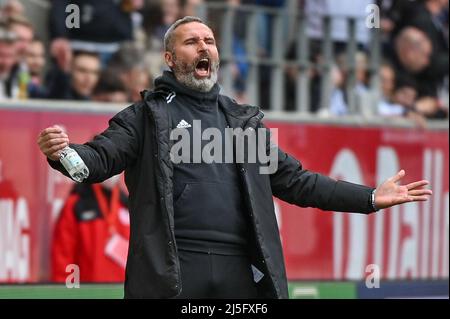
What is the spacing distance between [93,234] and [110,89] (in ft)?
4.72

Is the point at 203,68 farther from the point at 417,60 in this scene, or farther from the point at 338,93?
the point at 417,60

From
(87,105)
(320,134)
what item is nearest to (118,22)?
(87,105)

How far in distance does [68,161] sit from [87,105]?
4.13 meters

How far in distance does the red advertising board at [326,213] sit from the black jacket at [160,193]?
132 inches

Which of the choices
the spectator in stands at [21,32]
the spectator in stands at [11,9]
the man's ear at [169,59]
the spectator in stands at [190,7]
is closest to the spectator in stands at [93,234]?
the spectator in stands at [21,32]

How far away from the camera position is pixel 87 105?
31.9 ft

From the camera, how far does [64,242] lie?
31.2 feet

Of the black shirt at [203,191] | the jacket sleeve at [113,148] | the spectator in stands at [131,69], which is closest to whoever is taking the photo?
the jacket sleeve at [113,148]

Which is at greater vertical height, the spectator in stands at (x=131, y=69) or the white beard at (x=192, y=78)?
the spectator in stands at (x=131, y=69)

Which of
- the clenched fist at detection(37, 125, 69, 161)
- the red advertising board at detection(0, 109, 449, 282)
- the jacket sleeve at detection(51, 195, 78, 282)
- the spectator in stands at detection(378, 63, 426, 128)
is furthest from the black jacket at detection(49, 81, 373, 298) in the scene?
the spectator in stands at detection(378, 63, 426, 128)

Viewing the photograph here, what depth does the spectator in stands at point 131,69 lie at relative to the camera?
413 inches

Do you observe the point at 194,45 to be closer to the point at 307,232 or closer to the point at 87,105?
the point at 87,105

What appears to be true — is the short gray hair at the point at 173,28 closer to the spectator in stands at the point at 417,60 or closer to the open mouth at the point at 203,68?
the open mouth at the point at 203,68
